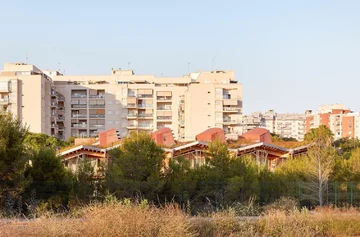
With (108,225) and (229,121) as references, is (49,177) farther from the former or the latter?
(229,121)

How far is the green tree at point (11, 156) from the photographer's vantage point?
73.7 ft

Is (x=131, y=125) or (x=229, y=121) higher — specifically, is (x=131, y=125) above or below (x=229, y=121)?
below

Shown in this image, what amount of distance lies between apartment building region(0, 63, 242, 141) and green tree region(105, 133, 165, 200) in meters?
46.2

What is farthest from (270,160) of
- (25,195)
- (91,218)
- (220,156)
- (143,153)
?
(91,218)

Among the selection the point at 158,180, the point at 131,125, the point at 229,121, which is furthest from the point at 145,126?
the point at 158,180

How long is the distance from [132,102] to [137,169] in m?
54.6

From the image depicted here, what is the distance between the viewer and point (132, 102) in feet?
260

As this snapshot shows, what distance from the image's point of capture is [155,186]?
24.7 metres

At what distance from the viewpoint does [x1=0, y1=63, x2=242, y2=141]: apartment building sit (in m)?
72.8

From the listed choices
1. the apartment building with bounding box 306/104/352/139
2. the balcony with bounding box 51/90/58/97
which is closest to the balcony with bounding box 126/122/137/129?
the balcony with bounding box 51/90/58/97

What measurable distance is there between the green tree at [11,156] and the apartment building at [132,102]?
4959 cm

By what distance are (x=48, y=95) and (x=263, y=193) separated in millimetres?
52276

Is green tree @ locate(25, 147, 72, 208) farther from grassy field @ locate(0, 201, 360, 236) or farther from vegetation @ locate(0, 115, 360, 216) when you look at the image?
grassy field @ locate(0, 201, 360, 236)

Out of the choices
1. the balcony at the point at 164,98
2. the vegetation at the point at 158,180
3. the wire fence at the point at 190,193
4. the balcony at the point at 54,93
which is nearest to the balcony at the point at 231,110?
the balcony at the point at 164,98
